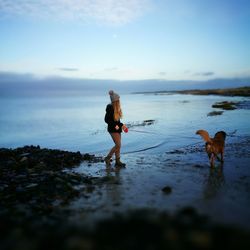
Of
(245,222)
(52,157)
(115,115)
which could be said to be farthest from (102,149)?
(245,222)

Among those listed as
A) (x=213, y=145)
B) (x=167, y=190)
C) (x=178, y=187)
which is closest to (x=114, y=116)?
(x=213, y=145)

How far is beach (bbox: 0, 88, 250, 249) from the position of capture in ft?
11.7

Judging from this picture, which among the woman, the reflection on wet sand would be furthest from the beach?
the woman

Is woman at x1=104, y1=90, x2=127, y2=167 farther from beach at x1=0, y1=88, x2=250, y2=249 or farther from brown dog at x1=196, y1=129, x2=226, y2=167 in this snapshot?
brown dog at x1=196, y1=129, x2=226, y2=167

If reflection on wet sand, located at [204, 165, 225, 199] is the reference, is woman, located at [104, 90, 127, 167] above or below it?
above

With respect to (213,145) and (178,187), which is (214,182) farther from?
(213,145)

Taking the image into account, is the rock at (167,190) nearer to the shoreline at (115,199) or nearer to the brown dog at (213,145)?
the shoreline at (115,199)

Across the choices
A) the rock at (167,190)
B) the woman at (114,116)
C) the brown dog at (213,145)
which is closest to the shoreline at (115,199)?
the rock at (167,190)

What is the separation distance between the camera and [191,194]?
7.44 m

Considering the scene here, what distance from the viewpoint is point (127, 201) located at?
7004 millimetres

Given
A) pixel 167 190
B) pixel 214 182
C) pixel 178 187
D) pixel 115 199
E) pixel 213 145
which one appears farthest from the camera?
pixel 213 145

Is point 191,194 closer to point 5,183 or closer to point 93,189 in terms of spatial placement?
point 93,189

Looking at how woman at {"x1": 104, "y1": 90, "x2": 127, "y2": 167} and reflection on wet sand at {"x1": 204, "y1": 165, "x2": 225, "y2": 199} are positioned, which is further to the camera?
woman at {"x1": 104, "y1": 90, "x2": 127, "y2": 167}

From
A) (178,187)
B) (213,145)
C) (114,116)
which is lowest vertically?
(178,187)
